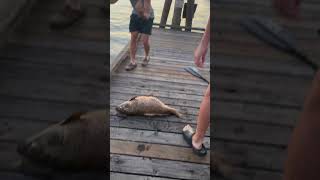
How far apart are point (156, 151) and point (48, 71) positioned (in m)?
1.76

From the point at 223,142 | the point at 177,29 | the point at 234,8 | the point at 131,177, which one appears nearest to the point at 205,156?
the point at 131,177

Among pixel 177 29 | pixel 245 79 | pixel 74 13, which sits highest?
pixel 74 13

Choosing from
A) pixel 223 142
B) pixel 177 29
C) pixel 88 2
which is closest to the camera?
pixel 88 2

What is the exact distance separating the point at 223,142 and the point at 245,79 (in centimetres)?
15

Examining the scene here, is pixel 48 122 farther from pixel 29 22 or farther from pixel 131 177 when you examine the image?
pixel 131 177

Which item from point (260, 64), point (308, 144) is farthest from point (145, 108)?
point (308, 144)

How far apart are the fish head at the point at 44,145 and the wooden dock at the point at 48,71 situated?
20 mm

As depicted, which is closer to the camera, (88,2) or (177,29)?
(88,2)

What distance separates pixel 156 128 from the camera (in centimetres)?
306

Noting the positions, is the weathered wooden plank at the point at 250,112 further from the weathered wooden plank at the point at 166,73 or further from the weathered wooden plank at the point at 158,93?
the weathered wooden plank at the point at 166,73

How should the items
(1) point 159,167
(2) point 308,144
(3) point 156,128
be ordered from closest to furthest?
(2) point 308,144 → (1) point 159,167 → (3) point 156,128

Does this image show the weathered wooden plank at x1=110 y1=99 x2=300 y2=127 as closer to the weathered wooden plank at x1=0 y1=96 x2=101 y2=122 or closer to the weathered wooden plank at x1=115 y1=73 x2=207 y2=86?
the weathered wooden plank at x1=0 y1=96 x2=101 y2=122

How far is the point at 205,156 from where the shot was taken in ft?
8.66

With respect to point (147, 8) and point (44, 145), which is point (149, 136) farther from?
point (44, 145)
